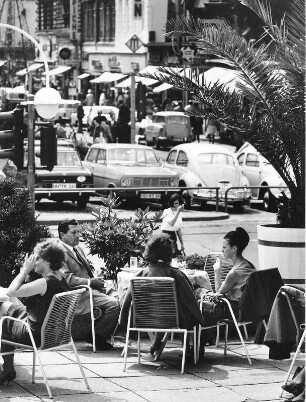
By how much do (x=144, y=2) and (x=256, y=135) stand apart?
66617 millimetres

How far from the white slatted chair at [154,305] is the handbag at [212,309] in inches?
21.6

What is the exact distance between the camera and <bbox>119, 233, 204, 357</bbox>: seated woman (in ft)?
37.2

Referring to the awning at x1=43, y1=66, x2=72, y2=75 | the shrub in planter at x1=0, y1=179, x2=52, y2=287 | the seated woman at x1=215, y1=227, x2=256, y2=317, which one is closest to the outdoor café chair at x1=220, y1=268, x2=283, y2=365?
the seated woman at x1=215, y1=227, x2=256, y2=317

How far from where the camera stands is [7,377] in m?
10.5

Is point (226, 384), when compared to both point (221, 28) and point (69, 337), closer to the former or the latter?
point (69, 337)

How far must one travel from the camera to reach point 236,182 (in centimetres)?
3288

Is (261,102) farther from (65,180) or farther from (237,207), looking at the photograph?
(65,180)

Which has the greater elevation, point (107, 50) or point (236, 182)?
point (107, 50)

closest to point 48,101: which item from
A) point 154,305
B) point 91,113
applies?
point 154,305

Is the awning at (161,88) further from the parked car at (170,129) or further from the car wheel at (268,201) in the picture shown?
the car wheel at (268,201)

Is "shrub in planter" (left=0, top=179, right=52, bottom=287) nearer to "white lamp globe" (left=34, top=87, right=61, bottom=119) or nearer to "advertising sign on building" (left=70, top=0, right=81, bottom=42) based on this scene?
"white lamp globe" (left=34, top=87, right=61, bottom=119)

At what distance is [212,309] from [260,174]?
22386 mm

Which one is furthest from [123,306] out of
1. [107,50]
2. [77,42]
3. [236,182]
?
[77,42]

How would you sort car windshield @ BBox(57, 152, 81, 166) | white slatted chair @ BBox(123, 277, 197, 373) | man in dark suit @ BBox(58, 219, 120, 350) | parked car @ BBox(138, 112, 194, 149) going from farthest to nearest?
1. parked car @ BBox(138, 112, 194, 149)
2. car windshield @ BBox(57, 152, 81, 166)
3. man in dark suit @ BBox(58, 219, 120, 350)
4. white slatted chair @ BBox(123, 277, 197, 373)
